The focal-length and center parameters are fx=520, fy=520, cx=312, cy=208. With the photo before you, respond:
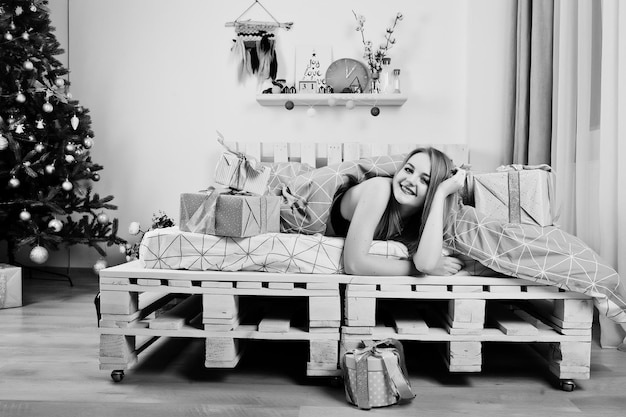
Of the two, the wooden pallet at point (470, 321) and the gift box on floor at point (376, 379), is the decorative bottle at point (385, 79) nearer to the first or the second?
the wooden pallet at point (470, 321)

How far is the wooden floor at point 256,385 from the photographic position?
54.6 inches

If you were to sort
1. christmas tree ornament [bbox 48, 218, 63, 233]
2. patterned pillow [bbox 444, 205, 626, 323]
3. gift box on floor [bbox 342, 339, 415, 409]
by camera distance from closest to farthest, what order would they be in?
1. gift box on floor [bbox 342, 339, 415, 409]
2. patterned pillow [bbox 444, 205, 626, 323]
3. christmas tree ornament [bbox 48, 218, 63, 233]

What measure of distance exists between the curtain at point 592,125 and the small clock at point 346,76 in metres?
1.17

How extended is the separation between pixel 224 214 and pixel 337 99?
192 cm

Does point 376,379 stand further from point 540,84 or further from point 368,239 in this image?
point 540,84

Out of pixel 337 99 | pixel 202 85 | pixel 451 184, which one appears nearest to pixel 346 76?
pixel 337 99

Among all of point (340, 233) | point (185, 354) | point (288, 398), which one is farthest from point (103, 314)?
point (340, 233)

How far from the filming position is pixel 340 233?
1854 millimetres

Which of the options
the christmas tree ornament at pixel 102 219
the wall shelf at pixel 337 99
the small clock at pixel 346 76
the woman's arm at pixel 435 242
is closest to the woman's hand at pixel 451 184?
the woman's arm at pixel 435 242

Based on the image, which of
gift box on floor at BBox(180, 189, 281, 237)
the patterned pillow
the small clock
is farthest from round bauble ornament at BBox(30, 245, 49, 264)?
the patterned pillow

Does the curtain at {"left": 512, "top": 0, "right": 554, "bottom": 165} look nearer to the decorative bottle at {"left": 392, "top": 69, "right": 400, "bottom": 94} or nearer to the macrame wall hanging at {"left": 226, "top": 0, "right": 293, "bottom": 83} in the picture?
the decorative bottle at {"left": 392, "top": 69, "right": 400, "bottom": 94}

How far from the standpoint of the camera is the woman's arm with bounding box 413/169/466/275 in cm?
153

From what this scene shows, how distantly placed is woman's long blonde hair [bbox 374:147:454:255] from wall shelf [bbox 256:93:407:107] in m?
1.59

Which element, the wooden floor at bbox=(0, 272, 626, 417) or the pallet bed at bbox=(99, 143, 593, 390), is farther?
the pallet bed at bbox=(99, 143, 593, 390)
